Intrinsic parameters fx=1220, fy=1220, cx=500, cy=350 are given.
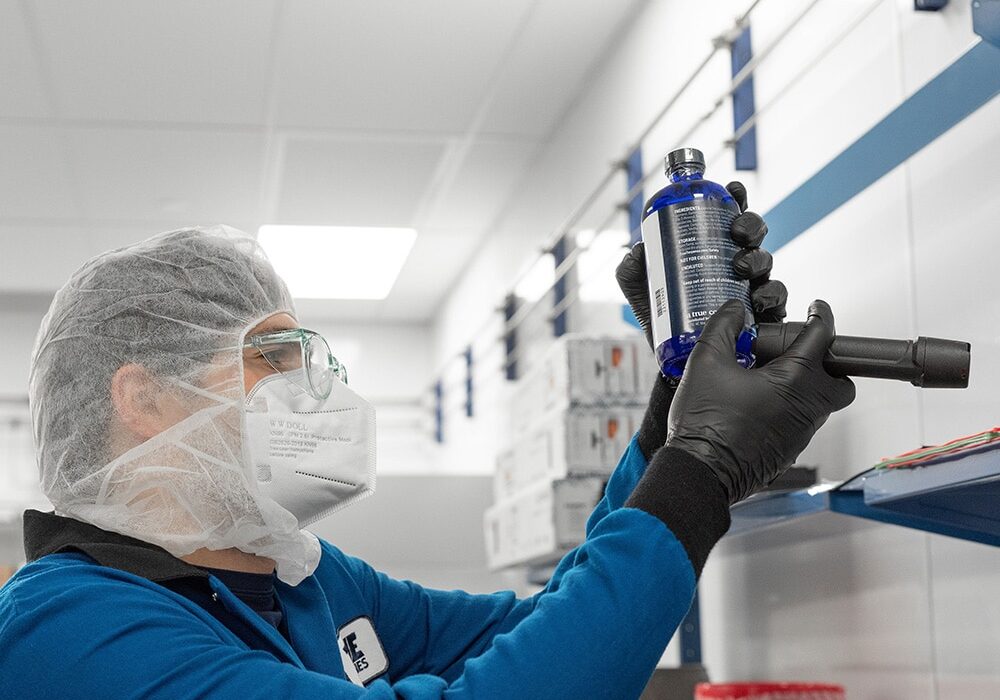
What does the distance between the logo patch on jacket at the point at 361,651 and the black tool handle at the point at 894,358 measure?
2.23 feet

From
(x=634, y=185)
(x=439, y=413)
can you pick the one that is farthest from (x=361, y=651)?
(x=439, y=413)

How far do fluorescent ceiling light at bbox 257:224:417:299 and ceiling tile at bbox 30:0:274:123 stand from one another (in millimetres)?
1117

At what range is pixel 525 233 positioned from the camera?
4.94 metres

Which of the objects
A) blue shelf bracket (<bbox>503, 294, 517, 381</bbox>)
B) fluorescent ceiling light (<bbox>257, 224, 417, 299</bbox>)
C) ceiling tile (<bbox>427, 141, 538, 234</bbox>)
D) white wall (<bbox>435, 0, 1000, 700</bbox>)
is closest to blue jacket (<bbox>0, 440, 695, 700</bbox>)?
white wall (<bbox>435, 0, 1000, 700</bbox>)

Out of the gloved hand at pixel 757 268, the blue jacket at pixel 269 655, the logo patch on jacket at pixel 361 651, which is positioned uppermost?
the gloved hand at pixel 757 268

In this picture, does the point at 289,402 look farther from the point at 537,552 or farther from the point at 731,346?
the point at 537,552

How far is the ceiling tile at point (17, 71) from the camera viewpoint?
3588mm

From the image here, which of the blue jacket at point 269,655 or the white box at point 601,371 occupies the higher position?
the white box at point 601,371

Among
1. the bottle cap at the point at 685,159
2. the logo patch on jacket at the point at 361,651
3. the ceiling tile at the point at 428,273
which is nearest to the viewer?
the bottle cap at the point at 685,159

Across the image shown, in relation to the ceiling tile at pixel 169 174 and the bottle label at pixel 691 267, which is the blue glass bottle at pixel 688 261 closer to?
the bottle label at pixel 691 267

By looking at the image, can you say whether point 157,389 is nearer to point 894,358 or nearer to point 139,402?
point 139,402

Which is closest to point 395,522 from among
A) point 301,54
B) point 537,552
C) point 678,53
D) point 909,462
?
point 537,552

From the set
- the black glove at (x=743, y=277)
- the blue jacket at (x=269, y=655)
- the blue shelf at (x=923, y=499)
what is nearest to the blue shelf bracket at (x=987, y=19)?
the black glove at (x=743, y=277)

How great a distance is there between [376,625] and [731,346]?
0.73 m
